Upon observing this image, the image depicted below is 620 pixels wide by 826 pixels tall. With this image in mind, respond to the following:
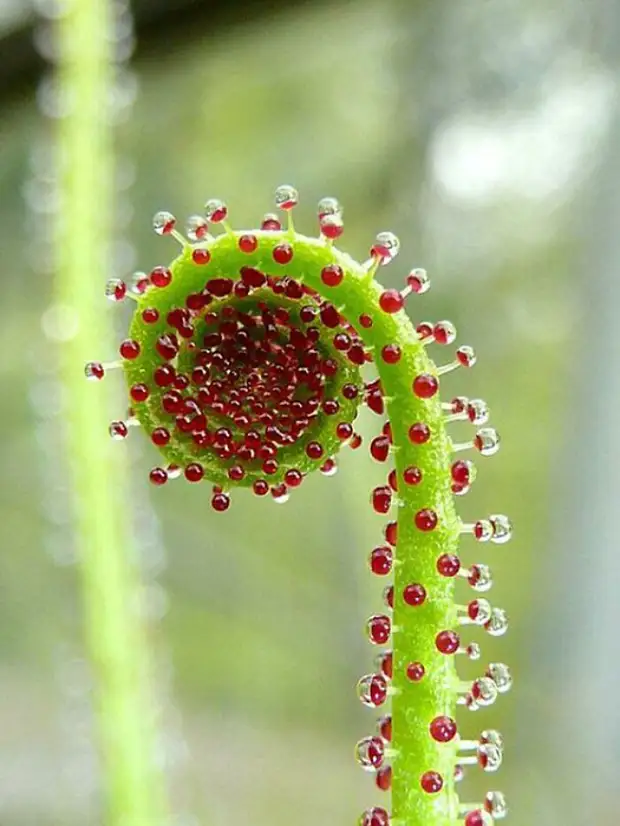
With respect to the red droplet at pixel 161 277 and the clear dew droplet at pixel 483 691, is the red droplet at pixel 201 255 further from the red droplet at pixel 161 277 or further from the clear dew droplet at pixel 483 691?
the clear dew droplet at pixel 483 691

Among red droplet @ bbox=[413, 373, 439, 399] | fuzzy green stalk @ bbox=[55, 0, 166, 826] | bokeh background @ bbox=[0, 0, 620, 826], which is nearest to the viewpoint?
red droplet @ bbox=[413, 373, 439, 399]

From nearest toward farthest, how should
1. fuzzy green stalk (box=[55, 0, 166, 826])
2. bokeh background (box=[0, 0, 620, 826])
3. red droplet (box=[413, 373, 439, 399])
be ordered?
red droplet (box=[413, 373, 439, 399]), fuzzy green stalk (box=[55, 0, 166, 826]), bokeh background (box=[0, 0, 620, 826])

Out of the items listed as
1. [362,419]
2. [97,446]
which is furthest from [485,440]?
[362,419]

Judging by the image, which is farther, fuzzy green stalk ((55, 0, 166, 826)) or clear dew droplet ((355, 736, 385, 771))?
fuzzy green stalk ((55, 0, 166, 826))

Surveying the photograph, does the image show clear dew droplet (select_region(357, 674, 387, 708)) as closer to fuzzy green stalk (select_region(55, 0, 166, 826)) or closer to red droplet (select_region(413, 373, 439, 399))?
red droplet (select_region(413, 373, 439, 399))

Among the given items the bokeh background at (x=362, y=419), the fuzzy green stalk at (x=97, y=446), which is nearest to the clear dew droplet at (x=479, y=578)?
the fuzzy green stalk at (x=97, y=446)

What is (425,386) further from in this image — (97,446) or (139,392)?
(97,446)

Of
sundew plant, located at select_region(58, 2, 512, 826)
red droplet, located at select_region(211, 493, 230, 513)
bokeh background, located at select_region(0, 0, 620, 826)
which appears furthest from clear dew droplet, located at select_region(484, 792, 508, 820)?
bokeh background, located at select_region(0, 0, 620, 826)

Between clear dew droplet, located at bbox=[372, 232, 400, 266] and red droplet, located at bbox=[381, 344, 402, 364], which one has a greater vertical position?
clear dew droplet, located at bbox=[372, 232, 400, 266]
